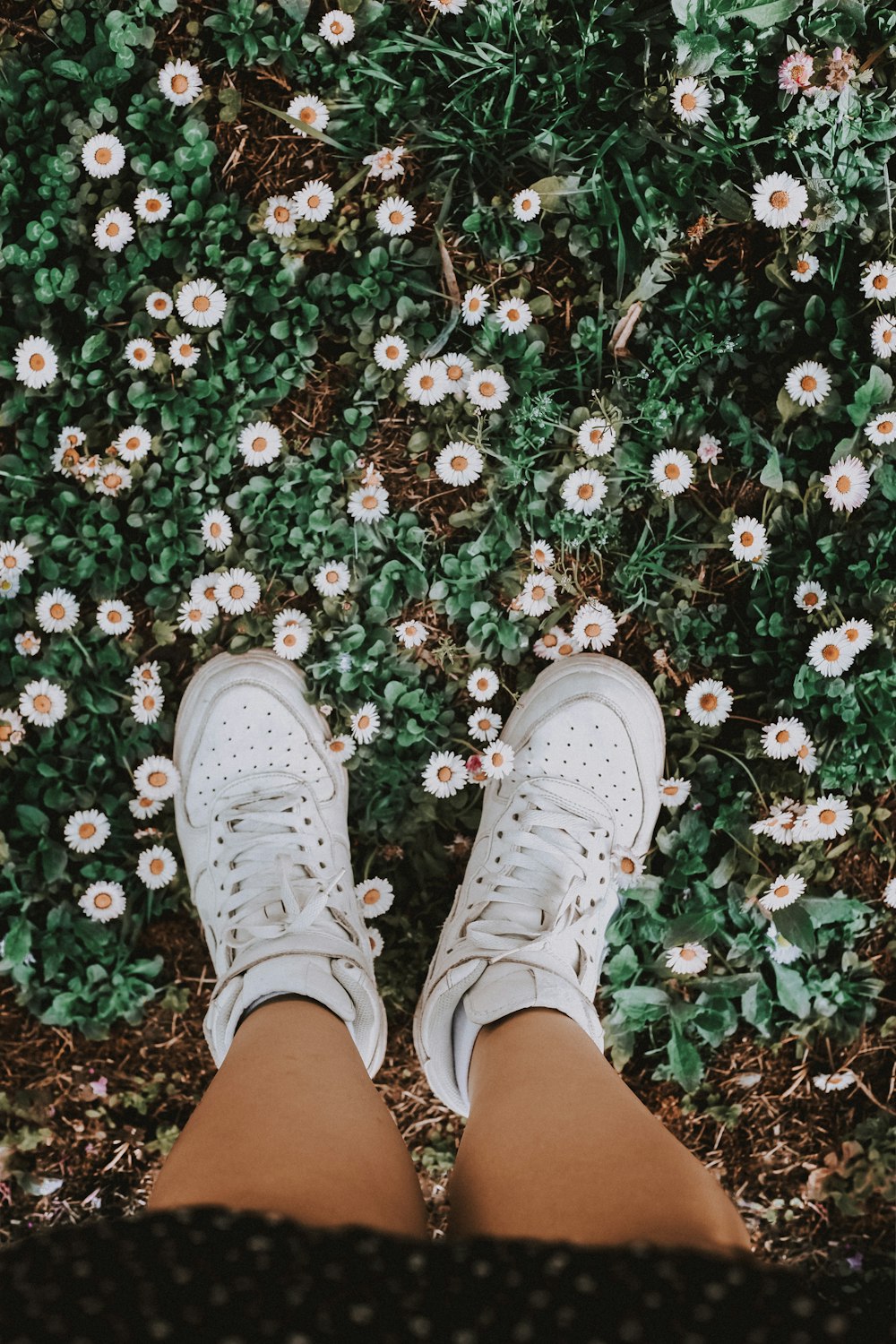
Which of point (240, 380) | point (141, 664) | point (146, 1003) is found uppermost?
point (240, 380)

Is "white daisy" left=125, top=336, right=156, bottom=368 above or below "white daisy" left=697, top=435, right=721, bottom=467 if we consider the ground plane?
above

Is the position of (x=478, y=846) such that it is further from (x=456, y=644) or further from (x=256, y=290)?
(x=256, y=290)

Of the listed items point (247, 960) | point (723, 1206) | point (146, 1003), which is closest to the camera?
point (723, 1206)

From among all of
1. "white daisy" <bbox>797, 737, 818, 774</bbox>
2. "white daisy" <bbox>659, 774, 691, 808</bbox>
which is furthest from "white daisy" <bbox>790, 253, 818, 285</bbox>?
"white daisy" <bbox>659, 774, 691, 808</bbox>

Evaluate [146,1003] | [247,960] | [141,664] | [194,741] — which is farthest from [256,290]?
[146,1003]

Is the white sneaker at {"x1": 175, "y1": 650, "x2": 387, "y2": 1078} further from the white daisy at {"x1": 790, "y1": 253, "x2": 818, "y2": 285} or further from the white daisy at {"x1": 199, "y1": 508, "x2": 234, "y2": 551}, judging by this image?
the white daisy at {"x1": 790, "y1": 253, "x2": 818, "y2": 285}

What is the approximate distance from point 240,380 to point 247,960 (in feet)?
3.50

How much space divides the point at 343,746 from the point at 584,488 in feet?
2.24

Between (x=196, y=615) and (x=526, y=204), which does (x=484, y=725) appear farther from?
(x=526, y=204)

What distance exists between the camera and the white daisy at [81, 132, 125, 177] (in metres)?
1.78

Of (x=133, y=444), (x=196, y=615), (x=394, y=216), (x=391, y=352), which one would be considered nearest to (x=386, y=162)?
(x=394, y=216)

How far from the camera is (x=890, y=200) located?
70.6 inches

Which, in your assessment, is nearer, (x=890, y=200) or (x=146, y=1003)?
(x=890, y=200)

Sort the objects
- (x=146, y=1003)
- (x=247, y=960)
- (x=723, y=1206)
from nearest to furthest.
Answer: (x=723, y=1206)
(x=247, y=960)
(x=146, y=1003)
